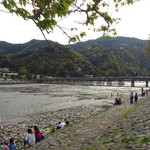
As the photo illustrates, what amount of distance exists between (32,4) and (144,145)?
5.25 m

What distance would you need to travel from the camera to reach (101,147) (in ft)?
23.1

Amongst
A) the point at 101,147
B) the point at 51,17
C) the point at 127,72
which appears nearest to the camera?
the point at 51,17

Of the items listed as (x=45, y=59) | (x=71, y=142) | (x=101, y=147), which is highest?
(x=45, y=59)

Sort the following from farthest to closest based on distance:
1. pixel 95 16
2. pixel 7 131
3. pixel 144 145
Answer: pixel 7 131, pixel 144 145, pixel 95 16

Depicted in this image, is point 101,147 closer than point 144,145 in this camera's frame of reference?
No

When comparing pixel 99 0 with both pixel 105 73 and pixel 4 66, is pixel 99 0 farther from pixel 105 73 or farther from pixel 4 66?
pixel 4 66

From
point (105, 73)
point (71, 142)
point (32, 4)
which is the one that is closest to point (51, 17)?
point (32, 4)

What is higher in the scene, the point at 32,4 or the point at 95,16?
the point at 95,16

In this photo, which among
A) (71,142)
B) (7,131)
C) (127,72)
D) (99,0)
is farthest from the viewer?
(127,72)

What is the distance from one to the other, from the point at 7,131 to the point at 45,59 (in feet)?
490

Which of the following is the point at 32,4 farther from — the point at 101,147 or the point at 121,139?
the point at 121,139

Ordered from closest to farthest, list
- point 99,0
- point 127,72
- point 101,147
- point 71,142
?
point 99,0
point 101,147
point 71,142
point 127,72

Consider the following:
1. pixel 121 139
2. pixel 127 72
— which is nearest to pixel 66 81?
pixel 127 72

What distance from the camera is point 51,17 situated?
116 inches
